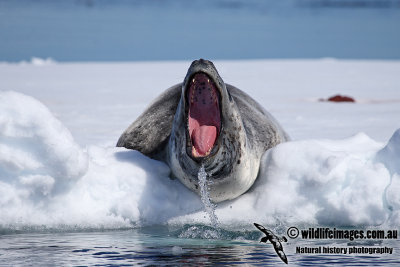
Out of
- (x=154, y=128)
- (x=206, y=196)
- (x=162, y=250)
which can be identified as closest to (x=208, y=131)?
(x=206, y=196)

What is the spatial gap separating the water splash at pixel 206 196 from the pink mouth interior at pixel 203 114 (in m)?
0.14

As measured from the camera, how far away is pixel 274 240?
440 centimetres

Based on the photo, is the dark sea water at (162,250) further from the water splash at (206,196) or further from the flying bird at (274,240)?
the water splash at (206,196)

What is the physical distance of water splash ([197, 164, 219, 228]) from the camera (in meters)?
4.80

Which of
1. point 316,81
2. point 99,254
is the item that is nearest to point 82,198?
point 99,254

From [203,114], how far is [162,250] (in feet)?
3.43

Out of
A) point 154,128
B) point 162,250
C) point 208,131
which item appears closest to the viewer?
point 162,250

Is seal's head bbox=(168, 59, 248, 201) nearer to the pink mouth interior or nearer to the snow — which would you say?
the pink mouth interior

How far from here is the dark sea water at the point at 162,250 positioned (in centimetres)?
386

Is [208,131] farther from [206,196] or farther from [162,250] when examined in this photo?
[162,250]

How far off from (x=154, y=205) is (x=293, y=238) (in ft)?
3.21

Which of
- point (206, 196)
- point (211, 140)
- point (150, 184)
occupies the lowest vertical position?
point (206, 196)

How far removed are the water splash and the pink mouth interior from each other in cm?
14

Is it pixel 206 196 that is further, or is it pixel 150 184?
pixel 150 184
